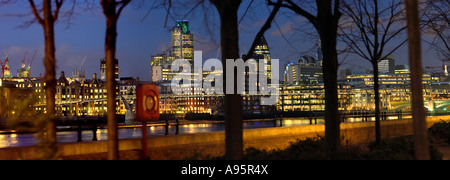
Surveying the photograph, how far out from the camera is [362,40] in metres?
21.7

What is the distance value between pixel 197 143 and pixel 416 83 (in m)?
10.4

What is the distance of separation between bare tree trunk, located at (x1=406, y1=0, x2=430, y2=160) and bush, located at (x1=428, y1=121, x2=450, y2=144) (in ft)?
63.0

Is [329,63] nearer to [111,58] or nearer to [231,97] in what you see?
[231,97]

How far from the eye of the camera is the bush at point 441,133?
2608cm

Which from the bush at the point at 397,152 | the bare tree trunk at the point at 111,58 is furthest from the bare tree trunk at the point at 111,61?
the bush at the point at 397,152

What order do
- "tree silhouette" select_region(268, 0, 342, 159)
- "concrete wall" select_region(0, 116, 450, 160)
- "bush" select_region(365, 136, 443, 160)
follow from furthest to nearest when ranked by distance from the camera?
"tree silhouette" select_region(268, 0, 342, 159) → "concrete wall" select_region(0, 116, 450, 160) → "bush" select_region(365, 136, 443, 160)

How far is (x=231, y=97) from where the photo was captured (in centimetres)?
1036

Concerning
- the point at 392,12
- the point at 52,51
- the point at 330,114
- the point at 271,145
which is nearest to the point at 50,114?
the point at 52,51

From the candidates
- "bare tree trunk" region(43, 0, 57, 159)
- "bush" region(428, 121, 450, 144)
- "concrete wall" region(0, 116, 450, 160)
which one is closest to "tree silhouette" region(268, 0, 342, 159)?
"concrete wall" region(0, 116, 450, 160)

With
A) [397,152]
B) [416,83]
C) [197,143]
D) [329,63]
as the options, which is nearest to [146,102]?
[329,63]

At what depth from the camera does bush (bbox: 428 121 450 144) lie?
1027 inches

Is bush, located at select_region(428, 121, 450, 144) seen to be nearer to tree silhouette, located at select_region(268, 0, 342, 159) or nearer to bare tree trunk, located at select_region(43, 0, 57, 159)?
tree silhouette, located at select_region(268, 0, 342, 159)

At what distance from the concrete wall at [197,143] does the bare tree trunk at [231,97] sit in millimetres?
1034
